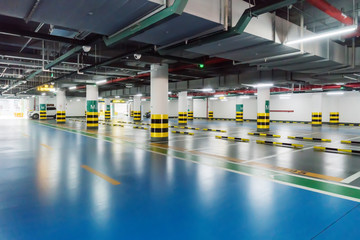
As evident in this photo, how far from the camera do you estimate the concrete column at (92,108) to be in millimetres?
19094

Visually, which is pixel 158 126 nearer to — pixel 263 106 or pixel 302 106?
pixel 263 106

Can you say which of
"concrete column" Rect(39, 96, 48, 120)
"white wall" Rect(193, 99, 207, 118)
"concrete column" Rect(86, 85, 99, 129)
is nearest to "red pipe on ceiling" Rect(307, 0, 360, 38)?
"concrete column" Rect(86, 85, 99, 129)

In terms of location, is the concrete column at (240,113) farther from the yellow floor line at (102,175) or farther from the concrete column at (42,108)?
the concrete column at (42,108)

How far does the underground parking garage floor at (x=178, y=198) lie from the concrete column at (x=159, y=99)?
428 cm

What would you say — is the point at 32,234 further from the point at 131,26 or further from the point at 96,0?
the point at 131,26

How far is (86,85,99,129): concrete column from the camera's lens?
1909 cm

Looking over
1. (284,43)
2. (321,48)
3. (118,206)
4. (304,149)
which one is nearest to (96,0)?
(118,206)

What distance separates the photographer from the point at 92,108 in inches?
776

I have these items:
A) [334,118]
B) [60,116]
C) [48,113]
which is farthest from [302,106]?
[48,113]

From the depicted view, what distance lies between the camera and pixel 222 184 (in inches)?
203

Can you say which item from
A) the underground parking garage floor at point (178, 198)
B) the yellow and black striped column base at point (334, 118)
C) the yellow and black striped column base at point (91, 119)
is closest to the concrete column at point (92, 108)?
the yellow and black striped column base at point (91, 119)

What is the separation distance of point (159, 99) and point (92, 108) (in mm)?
10225

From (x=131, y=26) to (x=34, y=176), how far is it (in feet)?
14.2

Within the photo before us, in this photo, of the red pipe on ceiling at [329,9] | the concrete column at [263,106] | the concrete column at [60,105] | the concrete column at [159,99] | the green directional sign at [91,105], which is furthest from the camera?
the concrete column at [60,105]
